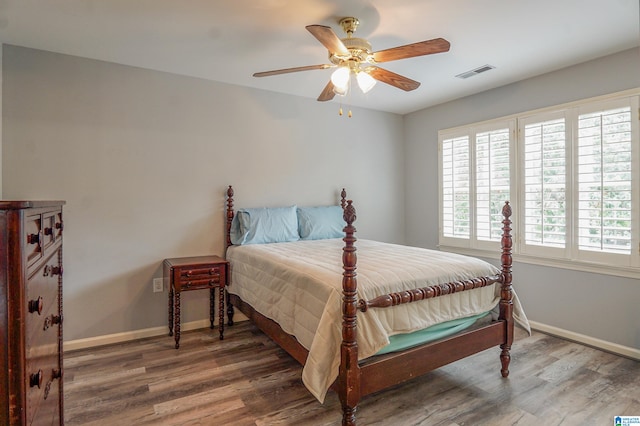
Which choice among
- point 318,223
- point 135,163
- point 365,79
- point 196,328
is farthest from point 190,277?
point 365,79

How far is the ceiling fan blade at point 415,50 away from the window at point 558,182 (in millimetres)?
1817

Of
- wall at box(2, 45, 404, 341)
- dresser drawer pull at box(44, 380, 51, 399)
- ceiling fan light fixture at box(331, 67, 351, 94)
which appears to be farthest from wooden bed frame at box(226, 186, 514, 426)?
wall at box(2, 45, 404, 341)

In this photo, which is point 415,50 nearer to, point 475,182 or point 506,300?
point 506,300

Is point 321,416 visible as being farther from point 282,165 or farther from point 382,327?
point 282,165

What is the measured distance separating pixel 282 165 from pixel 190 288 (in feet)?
5.52

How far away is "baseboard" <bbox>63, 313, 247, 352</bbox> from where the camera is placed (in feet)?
9.83

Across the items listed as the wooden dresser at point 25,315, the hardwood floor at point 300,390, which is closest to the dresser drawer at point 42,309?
the wooden dresser at point 25,315

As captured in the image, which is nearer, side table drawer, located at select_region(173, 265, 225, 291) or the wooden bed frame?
the wooden bed frame

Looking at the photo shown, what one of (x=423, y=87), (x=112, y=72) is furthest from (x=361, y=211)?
(x=112, y=72)

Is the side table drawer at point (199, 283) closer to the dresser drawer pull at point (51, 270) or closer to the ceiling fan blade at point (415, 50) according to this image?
the dresser drawer pull at point (51, 270)

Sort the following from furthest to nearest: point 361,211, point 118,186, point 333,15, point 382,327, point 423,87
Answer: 1. point 361,211
2. point 423,87
3. point 118,186
4. point 333,15
5. point 382,327

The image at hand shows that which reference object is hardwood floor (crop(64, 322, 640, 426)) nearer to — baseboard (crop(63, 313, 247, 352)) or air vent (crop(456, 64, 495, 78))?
baseboard (crop(63, 313, 247, 352))

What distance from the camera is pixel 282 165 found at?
4000mm

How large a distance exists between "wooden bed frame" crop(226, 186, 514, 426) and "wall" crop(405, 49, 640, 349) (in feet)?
3.76
